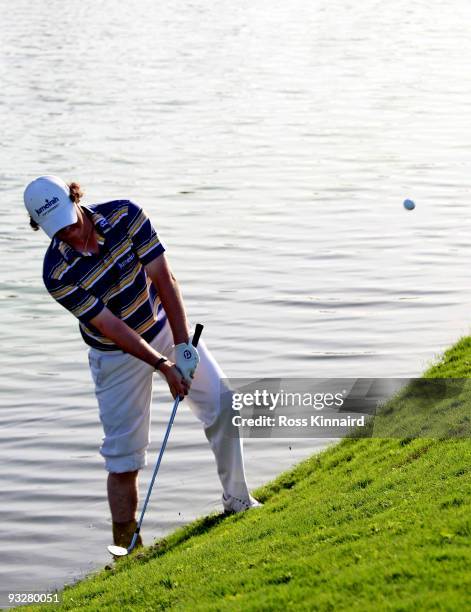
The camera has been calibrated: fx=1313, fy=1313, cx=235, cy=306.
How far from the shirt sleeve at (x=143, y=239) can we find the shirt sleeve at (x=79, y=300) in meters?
0.38

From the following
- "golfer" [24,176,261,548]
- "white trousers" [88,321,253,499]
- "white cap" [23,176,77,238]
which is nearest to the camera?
"white cap" [23,176,77,238]

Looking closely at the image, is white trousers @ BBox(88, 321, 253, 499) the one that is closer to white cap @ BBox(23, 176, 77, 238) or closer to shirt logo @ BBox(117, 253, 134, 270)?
shirt logo @ BBox(117, 253, 134, 270)

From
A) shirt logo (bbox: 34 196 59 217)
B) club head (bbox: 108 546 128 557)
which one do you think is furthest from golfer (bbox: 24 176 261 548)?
club head (bbox: 108 546 128 557)

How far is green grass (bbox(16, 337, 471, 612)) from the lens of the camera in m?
5.34

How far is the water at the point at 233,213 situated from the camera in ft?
35.4

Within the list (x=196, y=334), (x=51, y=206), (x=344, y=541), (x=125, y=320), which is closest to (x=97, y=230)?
(x=51, y=206)

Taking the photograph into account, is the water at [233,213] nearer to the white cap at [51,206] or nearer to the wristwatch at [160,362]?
the wristwatch at [160,362]

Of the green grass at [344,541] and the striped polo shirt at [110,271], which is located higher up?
the striped polo shirt at [110,271]

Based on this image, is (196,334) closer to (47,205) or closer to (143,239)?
(143,239)

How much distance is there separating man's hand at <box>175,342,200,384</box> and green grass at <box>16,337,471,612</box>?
95 centimetres

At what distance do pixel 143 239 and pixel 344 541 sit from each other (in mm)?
2252

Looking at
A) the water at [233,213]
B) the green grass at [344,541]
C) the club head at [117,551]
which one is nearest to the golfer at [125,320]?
the club head at [117,551]

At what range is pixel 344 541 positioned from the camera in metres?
6.27

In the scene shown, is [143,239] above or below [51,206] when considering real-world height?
below
